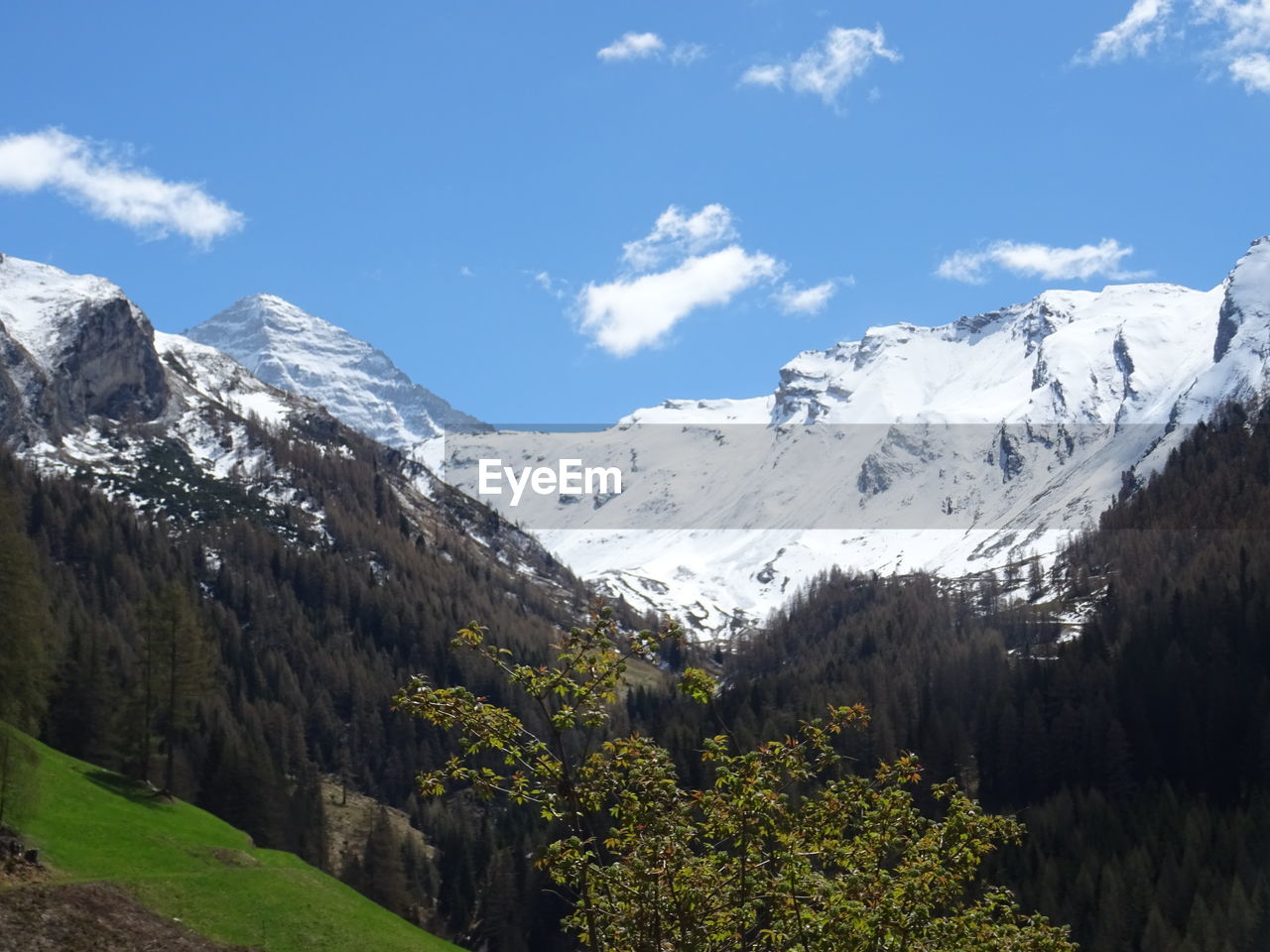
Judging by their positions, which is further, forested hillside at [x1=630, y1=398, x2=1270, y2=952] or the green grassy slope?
forested hillside at [x1=630, y1=398, x2=1270, y2=952]

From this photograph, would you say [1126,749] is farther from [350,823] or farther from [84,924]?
[84,924]

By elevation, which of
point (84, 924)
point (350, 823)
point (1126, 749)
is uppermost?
point (84, 924)

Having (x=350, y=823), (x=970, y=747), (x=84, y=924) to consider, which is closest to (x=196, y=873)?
(x=84, y=924)

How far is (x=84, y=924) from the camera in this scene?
50656 millimetres

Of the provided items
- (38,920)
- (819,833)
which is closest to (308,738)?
(38,920)

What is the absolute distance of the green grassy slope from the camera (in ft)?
194

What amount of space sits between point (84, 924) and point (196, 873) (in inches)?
570

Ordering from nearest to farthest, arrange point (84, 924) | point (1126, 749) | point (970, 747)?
point (84, 924), point (1126, 749), point (970, 747)

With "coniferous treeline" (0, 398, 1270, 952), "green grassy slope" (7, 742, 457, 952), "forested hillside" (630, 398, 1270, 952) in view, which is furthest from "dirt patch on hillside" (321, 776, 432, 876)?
"green grassy slope" (7, 742, 457, 952)

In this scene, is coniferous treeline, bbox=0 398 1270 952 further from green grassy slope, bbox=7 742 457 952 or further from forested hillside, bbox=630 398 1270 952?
green grassy slope, bbox=7 742 457 952

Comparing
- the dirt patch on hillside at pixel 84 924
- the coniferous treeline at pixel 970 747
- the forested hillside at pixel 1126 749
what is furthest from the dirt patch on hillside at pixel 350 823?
the dirt patch on hillside at pixel 84 924

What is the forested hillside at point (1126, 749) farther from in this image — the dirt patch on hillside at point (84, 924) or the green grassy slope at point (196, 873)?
the dirt patch on hillside at point (84, 924)

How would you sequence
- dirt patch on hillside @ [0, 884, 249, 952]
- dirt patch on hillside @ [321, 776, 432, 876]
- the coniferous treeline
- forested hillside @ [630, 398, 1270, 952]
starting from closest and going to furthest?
dirt patch on hillside @ [0, 884, 249, 952] < the coniferous treeline < forested hillside @ [630, 398, 1270, 952] < dirt patch on hillside @ [321, 776, 432, 876]

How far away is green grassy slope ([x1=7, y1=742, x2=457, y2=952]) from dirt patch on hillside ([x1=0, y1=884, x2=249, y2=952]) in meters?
1.67
